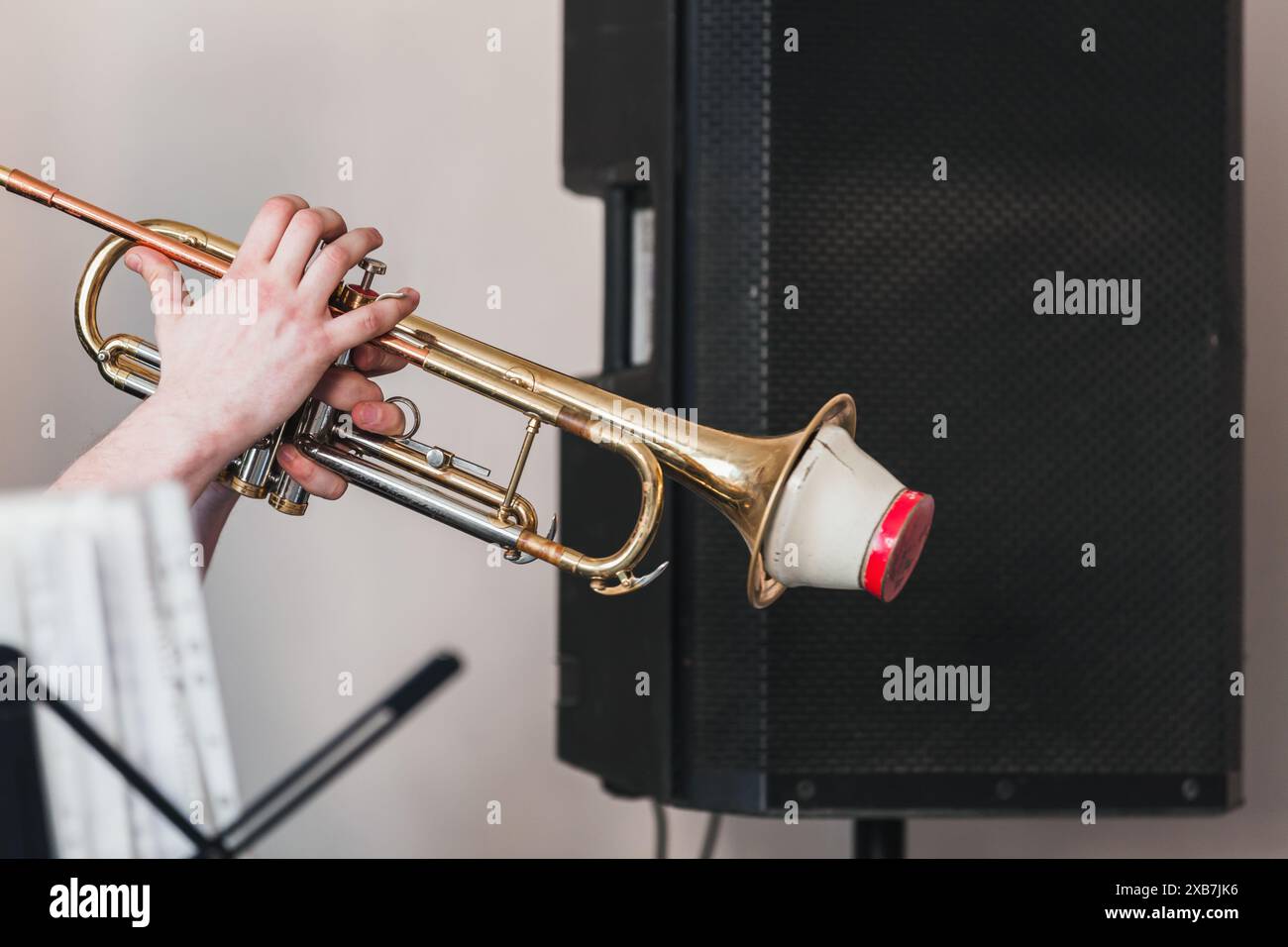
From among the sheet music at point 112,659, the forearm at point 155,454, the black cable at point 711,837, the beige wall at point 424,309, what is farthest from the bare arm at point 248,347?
the black cable at point 711,837

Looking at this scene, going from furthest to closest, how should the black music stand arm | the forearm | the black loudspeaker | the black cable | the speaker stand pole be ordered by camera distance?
1. the black cable
2. the speaker stand pole
3. the black loudspeaker
4. the forearm
5. the black music stand arm

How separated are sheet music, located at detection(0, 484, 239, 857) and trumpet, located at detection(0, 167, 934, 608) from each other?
0.32m

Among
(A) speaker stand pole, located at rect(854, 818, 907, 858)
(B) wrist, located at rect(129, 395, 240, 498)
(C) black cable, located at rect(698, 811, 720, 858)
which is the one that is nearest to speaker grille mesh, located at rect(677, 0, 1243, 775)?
(A) speaker stand pole, located at rect(854, 818, 907, 858)

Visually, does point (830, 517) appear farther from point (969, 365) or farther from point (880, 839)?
point (880, 839)

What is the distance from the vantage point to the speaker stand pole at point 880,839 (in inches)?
48.4

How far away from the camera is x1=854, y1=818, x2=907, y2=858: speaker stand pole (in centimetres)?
123

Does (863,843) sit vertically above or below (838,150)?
below

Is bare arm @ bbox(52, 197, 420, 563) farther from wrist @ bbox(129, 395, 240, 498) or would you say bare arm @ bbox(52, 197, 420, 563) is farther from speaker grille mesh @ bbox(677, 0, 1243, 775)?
speaker grille mesh @ bbox(677, 0, 1243, 775)

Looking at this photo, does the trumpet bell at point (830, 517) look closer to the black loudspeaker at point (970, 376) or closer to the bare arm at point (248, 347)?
the black loudspeaker at point (970, 376)

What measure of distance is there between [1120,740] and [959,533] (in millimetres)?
222

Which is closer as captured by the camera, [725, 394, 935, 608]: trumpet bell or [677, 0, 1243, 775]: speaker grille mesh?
[725, 394, 935, 608]: trumpet bell
